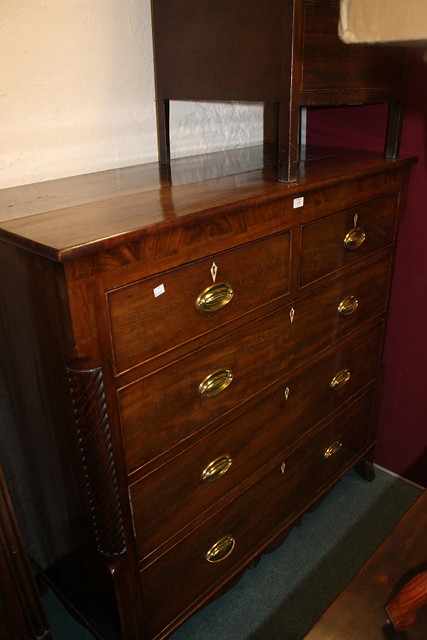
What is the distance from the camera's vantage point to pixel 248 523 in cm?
154

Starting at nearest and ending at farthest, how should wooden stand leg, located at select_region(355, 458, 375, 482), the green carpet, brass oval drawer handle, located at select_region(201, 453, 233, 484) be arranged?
brass oval drawer handle, located at select_region(201, 453, 233, 484) → the green carpet → wooden stand leg, located at select_region(355, 458, 375, 482)

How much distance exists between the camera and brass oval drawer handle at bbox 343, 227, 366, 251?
1.48 meters

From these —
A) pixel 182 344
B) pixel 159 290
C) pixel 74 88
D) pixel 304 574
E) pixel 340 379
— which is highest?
pixel 74 88

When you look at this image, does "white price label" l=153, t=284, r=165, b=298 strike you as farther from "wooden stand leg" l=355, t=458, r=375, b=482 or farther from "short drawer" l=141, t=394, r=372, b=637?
"wooden stand leg" l=355, t=458, r=375, b=482

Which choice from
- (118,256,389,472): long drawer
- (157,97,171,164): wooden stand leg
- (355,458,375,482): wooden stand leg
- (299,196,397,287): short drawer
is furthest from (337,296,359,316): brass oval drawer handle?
(355,458,375,482): wooden stand leg

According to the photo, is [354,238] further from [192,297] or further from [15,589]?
[15,589]

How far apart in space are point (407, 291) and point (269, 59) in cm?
103

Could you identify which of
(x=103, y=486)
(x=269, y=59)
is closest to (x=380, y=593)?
(x=103, y=486)

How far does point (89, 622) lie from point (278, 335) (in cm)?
97

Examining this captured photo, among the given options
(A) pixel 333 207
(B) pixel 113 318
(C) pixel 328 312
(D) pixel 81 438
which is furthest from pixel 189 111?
(D) pixel 81 438

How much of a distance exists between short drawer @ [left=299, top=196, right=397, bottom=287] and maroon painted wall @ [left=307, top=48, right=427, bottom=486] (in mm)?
157

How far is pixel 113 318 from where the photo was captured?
94 centimetres

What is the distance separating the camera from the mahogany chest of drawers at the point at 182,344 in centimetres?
95

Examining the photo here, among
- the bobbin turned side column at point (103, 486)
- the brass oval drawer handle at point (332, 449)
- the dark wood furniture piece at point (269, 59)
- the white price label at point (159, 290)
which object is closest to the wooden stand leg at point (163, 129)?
the dark wood furniture piece at point (269, 59)
